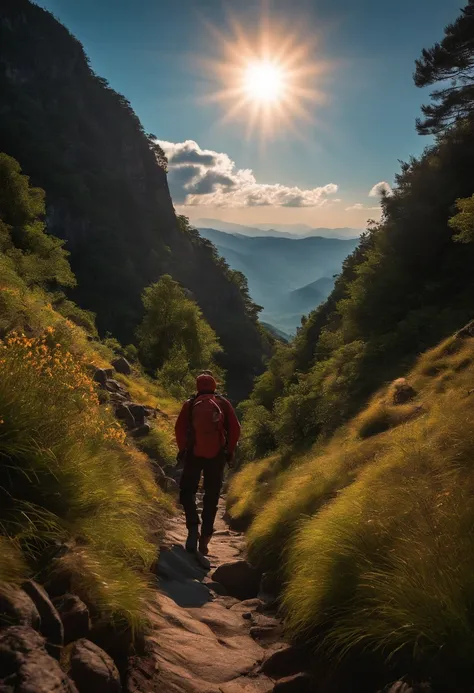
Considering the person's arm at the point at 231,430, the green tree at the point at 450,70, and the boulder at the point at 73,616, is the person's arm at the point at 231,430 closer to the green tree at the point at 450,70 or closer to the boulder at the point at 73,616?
the boulder at the point at 73,616

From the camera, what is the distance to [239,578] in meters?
6.45

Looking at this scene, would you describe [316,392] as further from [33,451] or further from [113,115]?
[113,115]

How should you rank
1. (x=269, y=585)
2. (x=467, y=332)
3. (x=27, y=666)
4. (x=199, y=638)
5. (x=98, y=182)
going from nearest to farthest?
(x=27, y=666) → (x=199, y=638) → (x=269, y=585) → (x=467, y=332) → (x=98, y=182)

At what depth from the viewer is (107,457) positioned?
6367 mm

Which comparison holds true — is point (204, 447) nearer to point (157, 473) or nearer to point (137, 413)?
point (157, 473)

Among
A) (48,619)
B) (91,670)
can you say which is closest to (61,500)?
(48,619)

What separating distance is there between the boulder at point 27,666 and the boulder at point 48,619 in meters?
0.18

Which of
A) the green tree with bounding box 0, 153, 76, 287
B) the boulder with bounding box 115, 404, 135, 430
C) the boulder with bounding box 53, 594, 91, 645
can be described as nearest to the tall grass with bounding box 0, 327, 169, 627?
the boulder with bounding box 53, 594, 91, 645

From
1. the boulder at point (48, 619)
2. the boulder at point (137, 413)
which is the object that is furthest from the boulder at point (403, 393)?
the boulder at point (48, 619)

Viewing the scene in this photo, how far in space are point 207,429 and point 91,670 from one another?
173 inches

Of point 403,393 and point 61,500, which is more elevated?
point 403,393

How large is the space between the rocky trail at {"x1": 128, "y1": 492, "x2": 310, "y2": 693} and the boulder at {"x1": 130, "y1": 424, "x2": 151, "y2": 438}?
22.5 ft

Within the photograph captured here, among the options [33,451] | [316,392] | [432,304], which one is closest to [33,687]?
[33,451]

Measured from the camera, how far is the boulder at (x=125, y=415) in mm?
13522
